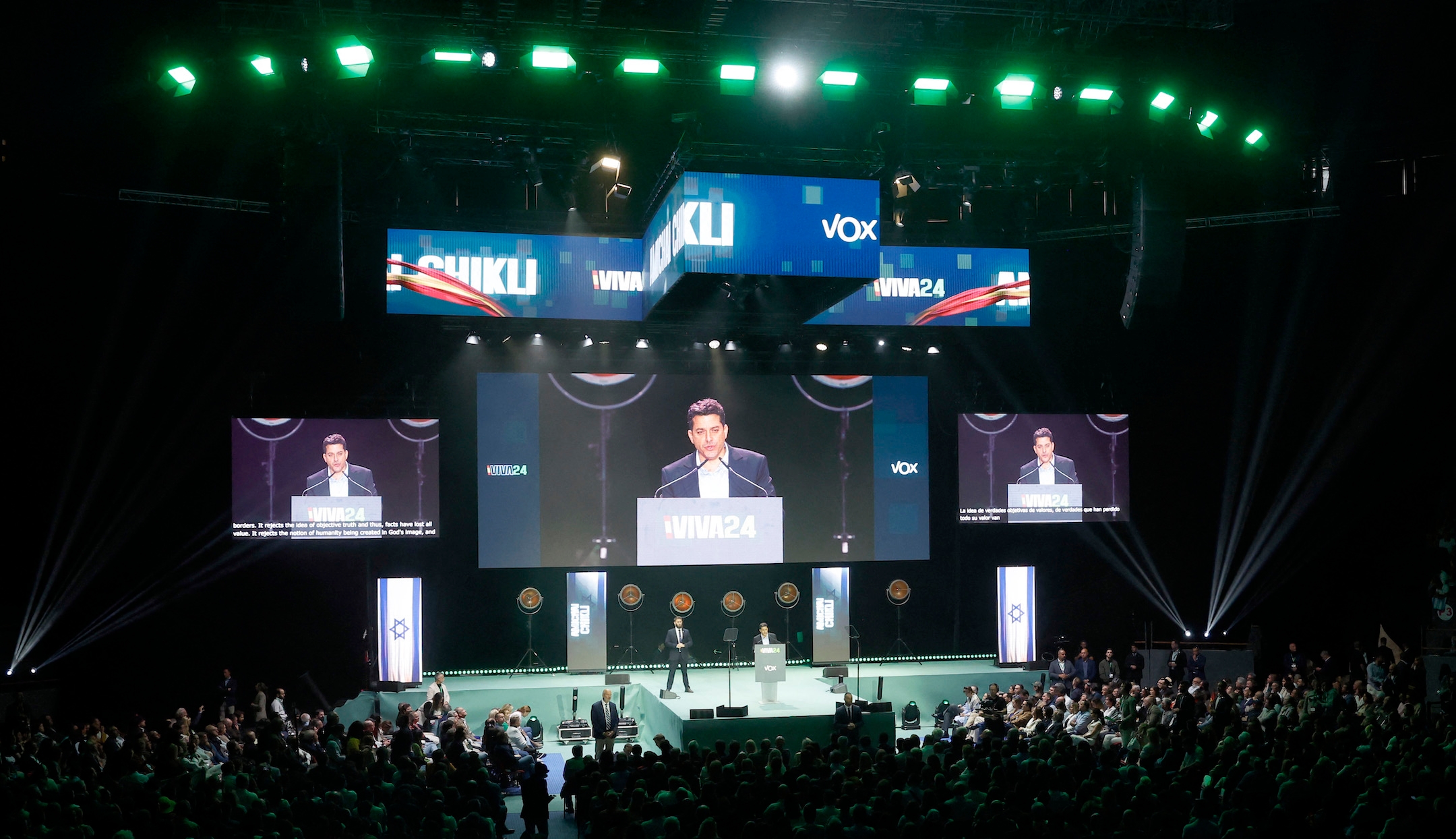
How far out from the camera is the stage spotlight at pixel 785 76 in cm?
1029

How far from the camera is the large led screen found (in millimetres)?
16266

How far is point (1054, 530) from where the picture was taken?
17.5 metres

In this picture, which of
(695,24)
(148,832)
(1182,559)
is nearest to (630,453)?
(695,24)

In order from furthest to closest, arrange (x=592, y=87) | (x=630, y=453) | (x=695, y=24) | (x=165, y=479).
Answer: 1. (x=630, y=453)
2. (x=165, y=479)
3. (x=592, y=87)
4. (x=695, y=24)

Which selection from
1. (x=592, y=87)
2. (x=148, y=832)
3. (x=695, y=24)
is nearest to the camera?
(x=148, y=832)

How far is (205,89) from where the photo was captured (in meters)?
10.2

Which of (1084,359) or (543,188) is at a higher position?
(543,188)

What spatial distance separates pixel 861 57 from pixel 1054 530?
31.7 feet

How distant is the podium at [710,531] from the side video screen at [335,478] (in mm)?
2939

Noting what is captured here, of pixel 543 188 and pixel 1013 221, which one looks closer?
pixel 543 188

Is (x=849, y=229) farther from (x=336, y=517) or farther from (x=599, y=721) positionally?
(x=336, y=517)

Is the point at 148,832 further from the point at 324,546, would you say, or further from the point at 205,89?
the point at 324,546

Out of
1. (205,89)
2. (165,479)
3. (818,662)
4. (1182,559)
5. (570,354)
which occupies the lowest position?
(818,662)

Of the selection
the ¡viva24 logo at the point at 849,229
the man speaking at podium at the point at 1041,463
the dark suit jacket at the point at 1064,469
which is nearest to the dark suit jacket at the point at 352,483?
the ¡viva24 logo at the point at 849,229
